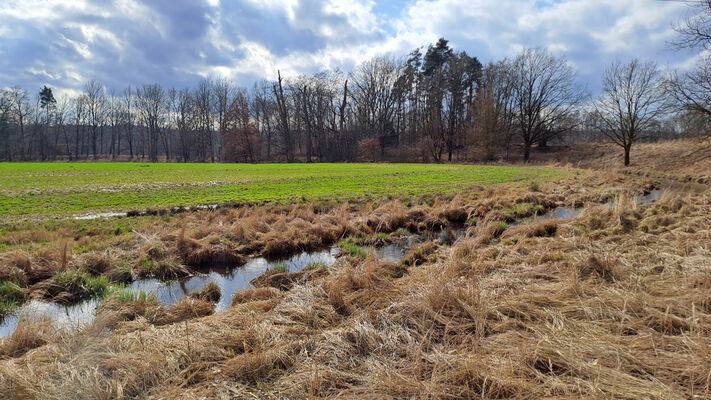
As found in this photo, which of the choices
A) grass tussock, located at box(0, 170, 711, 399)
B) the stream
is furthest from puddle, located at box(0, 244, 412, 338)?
grass tussock, located at box(0, 170, 711, 399)

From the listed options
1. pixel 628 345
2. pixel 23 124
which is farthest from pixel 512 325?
pixel 23 124

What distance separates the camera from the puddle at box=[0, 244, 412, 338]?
4.31 meters

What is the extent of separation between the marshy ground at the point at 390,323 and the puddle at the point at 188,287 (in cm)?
19

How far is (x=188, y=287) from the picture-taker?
5.59m

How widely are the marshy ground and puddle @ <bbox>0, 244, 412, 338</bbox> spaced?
7.5 inches

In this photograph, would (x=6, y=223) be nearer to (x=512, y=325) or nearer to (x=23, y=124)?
(x=512, y=325)

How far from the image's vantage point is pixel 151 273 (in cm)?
599

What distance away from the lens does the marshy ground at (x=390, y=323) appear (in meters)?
2.52

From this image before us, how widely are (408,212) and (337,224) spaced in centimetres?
246

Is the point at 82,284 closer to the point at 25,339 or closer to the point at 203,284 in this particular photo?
the point at 203,284

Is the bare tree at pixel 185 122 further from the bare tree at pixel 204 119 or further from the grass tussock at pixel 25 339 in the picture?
the grass tussock at pixel 25 339

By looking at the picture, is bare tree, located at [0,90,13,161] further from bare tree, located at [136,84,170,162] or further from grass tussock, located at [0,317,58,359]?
grass tussock, located at [0,317,58,359]

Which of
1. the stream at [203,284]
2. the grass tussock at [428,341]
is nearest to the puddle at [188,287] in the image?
the stream at [203,284]

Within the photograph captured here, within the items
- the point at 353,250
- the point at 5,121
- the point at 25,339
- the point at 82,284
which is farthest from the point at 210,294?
the point at 5,121
